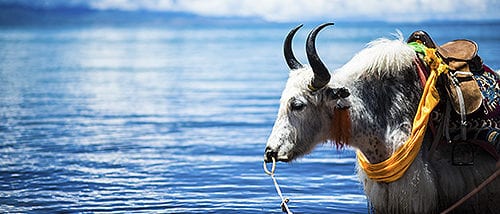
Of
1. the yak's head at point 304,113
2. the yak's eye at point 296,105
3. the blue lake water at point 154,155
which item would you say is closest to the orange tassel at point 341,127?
the yak's head at point 304,113

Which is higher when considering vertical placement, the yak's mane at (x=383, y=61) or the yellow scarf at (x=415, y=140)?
the yak's mane at (x=383, y=61)

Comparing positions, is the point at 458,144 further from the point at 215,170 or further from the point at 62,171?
the point at 62,171

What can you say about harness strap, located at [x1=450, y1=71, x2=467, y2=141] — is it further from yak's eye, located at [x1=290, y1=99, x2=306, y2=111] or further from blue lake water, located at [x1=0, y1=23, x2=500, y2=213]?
blue lake water, located at [x1=0, y1=23, x2=500, y2=213]

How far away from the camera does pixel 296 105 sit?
14.8ft

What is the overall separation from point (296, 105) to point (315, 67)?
0.21 metres

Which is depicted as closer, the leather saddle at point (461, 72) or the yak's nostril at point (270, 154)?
the yak's nostril at point (270, 154)

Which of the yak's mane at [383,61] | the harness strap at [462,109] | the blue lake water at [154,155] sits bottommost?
the harness strap at [462,109]

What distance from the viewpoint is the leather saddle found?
4617mm

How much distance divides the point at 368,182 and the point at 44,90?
46.0 feet

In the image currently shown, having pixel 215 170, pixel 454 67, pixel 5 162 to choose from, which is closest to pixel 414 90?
pixel 454 67

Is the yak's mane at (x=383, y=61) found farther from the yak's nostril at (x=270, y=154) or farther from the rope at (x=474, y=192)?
the rope at (x=474, y=192)

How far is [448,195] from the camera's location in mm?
4676

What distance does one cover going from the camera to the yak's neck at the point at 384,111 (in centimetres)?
458

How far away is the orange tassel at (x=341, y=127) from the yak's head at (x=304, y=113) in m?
0.03
